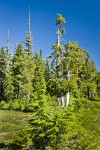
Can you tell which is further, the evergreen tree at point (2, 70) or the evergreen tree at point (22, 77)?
the evergreen tree at point (2, 70)

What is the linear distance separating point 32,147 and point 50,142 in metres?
1.41

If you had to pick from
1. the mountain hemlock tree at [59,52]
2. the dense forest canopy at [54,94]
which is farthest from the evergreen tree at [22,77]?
the mountain hemlock tree at [59,52]

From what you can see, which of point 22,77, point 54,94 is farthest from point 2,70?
point 54,94

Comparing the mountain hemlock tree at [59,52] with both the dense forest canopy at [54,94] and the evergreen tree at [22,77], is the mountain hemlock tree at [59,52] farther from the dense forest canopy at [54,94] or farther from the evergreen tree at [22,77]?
the evergreen tree at [22,77]

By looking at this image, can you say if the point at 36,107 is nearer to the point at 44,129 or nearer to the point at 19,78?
the point at 44,129

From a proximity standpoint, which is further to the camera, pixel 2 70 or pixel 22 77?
pixel 2 70

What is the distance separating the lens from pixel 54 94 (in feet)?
189

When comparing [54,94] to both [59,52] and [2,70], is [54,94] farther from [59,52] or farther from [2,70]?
[2,70]

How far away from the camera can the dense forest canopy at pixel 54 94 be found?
19.8 m

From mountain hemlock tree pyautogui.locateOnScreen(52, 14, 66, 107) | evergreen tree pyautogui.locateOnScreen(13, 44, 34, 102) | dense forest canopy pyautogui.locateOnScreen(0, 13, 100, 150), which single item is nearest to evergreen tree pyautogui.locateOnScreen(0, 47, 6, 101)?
dense forest canopy pyautogui.locateOnScreen(0, 13, 100, 150)

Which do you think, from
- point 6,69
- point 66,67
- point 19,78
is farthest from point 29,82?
point 66,67

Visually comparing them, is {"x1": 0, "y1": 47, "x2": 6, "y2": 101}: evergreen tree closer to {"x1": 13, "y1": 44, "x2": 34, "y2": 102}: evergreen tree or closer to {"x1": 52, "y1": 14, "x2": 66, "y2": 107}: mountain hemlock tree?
{"x1": 13, "y1": 44, "x2": 34, "y2": 102}: evergreen tree

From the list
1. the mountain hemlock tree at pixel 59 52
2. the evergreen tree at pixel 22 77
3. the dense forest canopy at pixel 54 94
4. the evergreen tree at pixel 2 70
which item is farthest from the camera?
the evergreen tree at pixel 2 70

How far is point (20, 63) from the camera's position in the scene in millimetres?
81250
